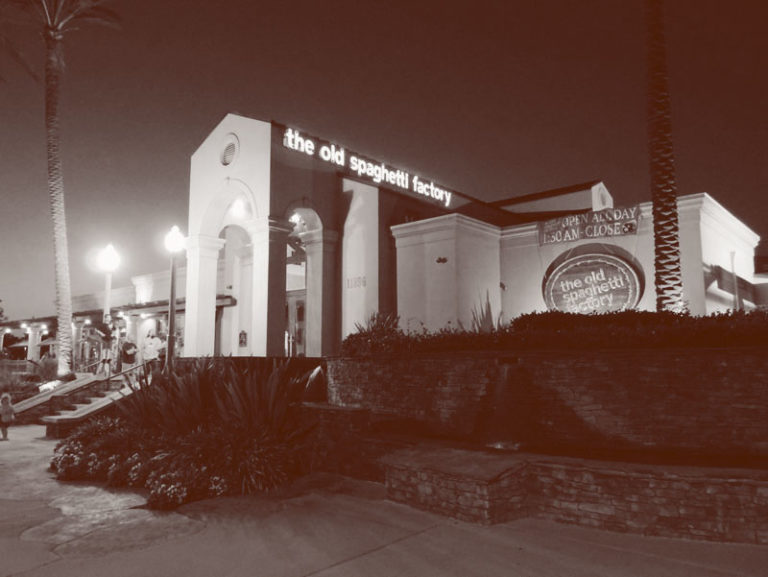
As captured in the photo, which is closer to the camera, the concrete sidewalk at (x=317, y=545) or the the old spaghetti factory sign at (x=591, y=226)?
the concrete sidewalk at (x=317, y=545)

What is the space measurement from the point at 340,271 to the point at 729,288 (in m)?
11.6

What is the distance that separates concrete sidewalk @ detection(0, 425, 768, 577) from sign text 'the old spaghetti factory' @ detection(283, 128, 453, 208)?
12202 mm

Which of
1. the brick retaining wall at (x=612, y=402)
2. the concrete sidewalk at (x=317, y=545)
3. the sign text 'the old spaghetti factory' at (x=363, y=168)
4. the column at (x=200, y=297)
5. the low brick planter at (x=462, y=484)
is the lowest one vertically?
the concrete sidewalk at (x=317, y=545)

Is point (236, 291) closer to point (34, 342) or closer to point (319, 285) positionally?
point (319, 285)

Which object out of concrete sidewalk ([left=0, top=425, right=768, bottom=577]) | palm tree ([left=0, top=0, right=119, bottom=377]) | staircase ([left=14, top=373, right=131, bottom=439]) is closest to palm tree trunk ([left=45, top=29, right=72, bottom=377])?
palm tree ([left=0, top=0, right=119, bottom=377])

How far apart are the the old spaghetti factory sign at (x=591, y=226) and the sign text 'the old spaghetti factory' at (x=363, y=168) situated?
5.37 metres

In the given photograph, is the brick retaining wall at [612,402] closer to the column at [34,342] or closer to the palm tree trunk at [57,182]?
the palm tree trunk at [57,182]

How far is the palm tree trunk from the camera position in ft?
68.1

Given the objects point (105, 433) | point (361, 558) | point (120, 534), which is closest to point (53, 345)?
point (105, 433)

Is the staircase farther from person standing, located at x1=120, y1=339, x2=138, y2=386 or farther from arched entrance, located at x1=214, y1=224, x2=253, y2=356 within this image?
arched entrance, located at x1=214, y1=224, x2=253, y2=356

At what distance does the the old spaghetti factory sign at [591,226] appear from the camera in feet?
51.1

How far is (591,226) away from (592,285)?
1702mm

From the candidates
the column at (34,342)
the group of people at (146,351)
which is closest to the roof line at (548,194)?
the group of people at (146,351)

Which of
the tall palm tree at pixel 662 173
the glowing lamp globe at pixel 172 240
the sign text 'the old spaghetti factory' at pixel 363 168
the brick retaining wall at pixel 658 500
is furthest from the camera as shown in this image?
the sign text 'the old spaghetti factory' at pixel 363 168
